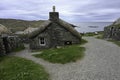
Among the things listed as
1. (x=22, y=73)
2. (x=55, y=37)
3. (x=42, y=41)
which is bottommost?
(x=22, y=73)

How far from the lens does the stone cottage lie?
37750 mm

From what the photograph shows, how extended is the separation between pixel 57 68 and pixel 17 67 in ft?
15.7

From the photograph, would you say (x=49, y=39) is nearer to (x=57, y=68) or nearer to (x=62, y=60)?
(x=62, y=60)

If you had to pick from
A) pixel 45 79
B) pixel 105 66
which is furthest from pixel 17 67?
pixel 105 66

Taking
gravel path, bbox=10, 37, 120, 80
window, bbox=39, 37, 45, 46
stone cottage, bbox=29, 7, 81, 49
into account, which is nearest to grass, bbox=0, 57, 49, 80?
gravel path, bbox=10, 37, 120, 80

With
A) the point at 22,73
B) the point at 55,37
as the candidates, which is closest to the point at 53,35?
the point at 55,37

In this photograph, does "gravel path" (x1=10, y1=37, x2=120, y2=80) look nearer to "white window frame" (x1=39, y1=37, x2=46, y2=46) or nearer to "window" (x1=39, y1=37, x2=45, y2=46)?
"white window frame" (x1=39, y1=37, x2=46, y2=46)

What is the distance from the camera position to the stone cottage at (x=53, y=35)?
3775 cm

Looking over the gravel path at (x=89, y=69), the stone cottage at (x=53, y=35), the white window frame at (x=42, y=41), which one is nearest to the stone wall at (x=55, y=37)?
the stone cottage at (x=53, y=35)

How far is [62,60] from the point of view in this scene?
24641mm

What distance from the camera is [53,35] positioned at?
1500 inches

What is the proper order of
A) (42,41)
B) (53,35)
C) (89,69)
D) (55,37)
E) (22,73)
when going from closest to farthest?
1. (22,73)
2. (89,69)
3. (53,35)
4. (55,37)
5. (42,41)

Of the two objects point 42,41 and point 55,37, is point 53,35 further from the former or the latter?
point 42,41

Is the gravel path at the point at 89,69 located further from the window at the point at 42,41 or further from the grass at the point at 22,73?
the window at the point at 42,41
